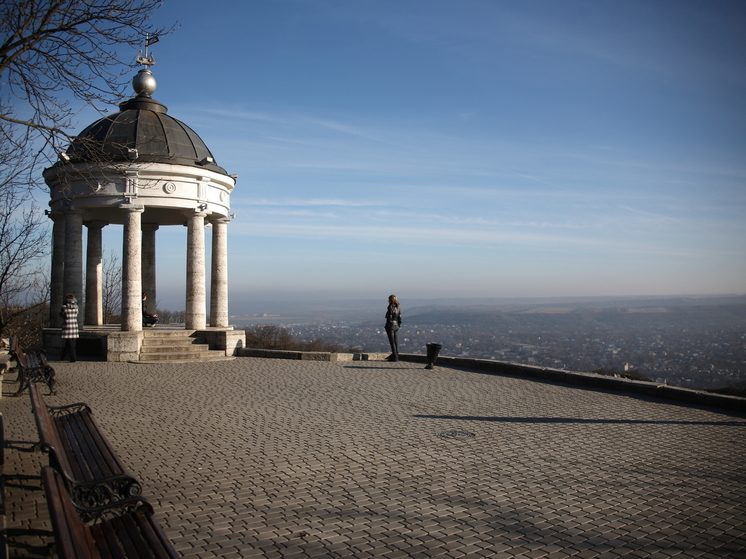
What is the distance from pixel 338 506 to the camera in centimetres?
577

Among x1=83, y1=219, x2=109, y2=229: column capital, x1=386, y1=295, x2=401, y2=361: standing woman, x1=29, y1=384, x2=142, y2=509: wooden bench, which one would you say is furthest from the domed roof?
x1=29, y1=384, x2=142, y2=509: wooden bench

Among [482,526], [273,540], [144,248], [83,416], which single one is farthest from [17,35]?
[144,248]

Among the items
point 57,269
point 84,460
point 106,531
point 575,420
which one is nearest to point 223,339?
point 57,269

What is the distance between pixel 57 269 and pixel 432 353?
43.5 feet

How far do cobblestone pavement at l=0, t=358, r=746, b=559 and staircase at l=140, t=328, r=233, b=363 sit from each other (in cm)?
585

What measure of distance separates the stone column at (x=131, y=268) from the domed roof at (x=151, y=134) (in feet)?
5.77

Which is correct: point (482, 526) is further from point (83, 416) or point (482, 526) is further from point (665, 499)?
point (83, 416)

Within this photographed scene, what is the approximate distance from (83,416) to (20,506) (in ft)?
5.60

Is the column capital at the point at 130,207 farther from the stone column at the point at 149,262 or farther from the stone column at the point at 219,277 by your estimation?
the stone column at the point at 149,262

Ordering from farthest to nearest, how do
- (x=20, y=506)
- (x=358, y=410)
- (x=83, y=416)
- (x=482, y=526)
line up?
(x=358, y=410), (x=83, y=416), (x=20, y=506), (x=482, y=526)

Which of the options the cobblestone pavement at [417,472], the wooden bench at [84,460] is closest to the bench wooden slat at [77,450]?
the wooden bench at [84,460]

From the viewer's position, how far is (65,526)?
10.9 ft

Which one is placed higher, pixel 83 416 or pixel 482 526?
pixel 83 416

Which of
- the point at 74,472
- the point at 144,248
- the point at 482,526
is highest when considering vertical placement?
the point at 144,248
